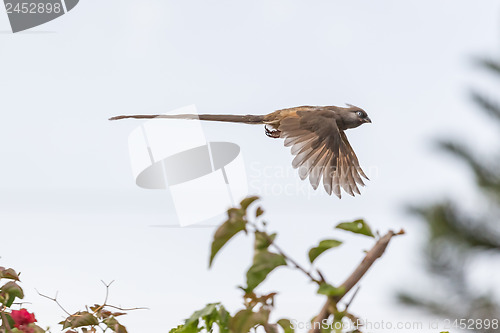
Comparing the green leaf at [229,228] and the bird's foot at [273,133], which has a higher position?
the green leaf at [229,228]

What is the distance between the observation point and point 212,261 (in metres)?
0.81

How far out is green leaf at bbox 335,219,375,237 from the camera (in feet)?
2.77

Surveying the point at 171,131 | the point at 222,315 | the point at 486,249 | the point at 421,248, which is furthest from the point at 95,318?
the point at 486,249

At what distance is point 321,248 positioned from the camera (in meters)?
0.85

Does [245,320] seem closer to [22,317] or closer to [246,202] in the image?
[246,202]

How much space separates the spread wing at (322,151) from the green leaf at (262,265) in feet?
11.9

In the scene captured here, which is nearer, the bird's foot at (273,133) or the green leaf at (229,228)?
the green leaf at (229,228)

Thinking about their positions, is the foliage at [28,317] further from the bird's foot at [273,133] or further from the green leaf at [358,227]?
the bird's foot at [273,133]

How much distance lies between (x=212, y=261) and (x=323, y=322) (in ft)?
0.57

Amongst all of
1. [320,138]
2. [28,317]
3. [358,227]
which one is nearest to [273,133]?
[320,138]

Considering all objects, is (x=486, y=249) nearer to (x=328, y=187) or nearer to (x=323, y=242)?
(x=328, y=187)

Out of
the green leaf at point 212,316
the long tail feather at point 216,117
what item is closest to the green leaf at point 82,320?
the green leaf at point 212,316

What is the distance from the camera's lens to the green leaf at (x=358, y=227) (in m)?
0.84

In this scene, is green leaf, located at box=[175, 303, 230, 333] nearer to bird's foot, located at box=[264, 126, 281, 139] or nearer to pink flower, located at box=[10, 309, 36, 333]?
pink flower, located at box=[10, 309, 36, 333]
